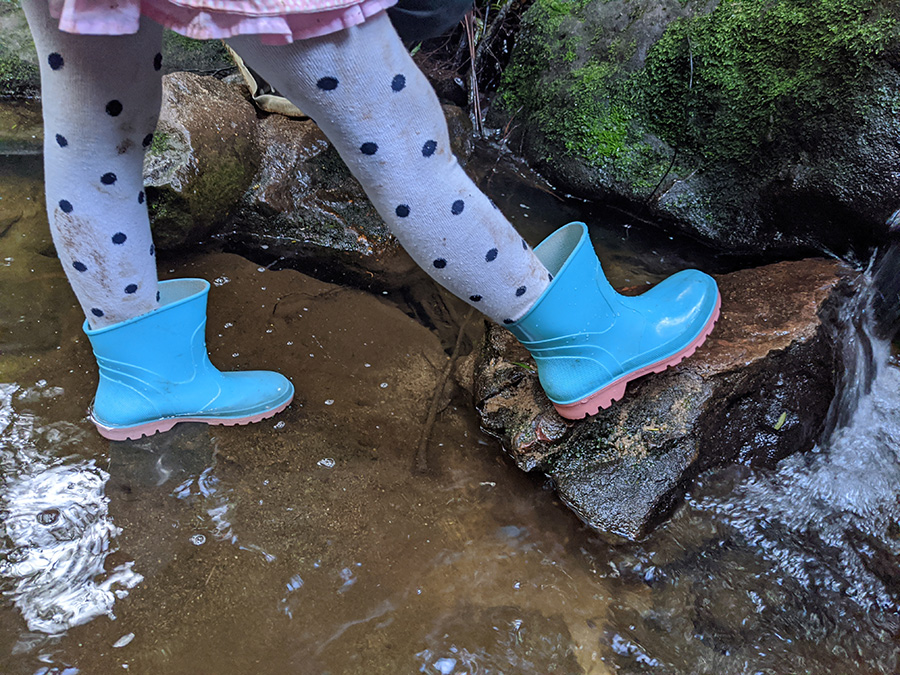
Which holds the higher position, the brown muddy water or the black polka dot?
the black polka dot

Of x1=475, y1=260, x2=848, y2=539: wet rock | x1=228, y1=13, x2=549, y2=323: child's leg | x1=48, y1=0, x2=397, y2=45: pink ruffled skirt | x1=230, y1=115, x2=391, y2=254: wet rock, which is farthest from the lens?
x1=230, y1=115, x2=391, y2=254: wet rock

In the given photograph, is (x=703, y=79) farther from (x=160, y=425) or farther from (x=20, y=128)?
(x=20, y=128)

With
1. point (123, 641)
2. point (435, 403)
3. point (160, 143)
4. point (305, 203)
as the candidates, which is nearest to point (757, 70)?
point (435, 403)

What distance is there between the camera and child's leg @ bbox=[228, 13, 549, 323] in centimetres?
98

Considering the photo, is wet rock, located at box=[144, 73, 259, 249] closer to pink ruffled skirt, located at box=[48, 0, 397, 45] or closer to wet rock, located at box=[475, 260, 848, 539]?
wet rock, located at box=[475, 260, 848, 539]

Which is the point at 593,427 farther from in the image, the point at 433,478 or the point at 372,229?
the point at 372,229

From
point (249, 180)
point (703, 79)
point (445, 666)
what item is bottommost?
point (445, 666)

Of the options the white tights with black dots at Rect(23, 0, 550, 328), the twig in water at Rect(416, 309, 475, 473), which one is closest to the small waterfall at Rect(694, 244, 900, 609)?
the twig in water at Rect(416, 309, 475, 473)

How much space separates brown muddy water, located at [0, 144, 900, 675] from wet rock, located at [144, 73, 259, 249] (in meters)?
0.54

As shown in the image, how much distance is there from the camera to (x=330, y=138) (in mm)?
1144

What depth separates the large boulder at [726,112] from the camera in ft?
6.74

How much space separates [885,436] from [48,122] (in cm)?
223

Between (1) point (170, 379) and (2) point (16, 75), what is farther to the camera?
(2) point (16, 75)

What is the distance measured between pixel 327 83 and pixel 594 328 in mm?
876
